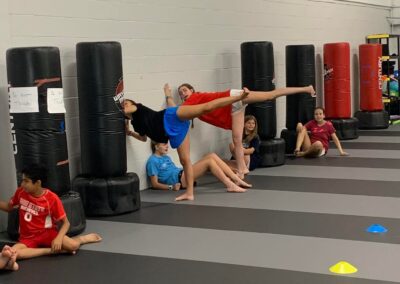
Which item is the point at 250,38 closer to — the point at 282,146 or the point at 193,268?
the point at 282,146

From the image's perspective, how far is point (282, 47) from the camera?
9297 mm

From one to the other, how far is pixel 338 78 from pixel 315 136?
191cm

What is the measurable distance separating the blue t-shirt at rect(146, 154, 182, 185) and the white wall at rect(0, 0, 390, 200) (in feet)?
0.35

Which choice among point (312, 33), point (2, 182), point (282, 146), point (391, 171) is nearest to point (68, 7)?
point (2, 182)

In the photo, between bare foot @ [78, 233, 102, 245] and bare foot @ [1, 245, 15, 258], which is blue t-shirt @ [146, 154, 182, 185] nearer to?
bare foot @ [78, 233, 102, 245]

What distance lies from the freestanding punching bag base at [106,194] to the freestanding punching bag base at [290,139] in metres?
3.73

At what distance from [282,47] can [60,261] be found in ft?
20.3

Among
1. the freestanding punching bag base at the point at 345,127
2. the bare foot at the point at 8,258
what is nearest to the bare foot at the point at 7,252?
the bare foot at the point at 8,258

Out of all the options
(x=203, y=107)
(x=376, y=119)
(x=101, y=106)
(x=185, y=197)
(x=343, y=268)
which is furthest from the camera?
(x=376, y=119)

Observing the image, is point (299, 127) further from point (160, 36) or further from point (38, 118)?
point (38, 118)

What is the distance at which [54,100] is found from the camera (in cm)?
461

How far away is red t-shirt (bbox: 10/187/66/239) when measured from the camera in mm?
4180

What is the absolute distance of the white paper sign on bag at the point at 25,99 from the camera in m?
4.50

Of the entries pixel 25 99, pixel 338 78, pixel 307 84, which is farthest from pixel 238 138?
pixel 338 78
